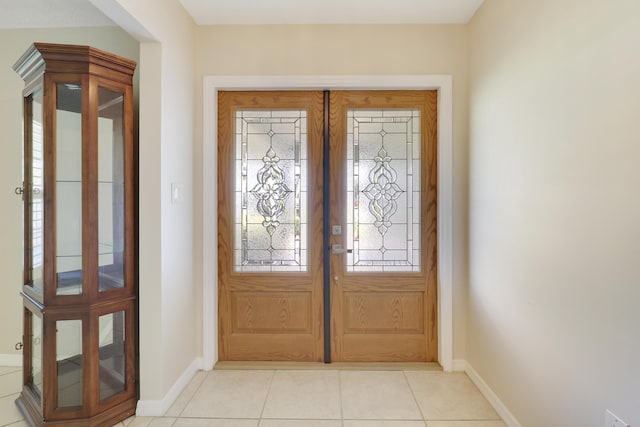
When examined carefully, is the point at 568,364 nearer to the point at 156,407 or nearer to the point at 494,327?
the point at 494,327

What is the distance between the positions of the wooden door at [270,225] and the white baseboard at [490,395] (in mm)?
1145

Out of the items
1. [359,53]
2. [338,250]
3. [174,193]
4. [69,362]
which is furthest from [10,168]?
[359,53]

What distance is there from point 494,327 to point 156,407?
7.26ft

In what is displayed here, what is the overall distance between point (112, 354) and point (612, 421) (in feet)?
8.16

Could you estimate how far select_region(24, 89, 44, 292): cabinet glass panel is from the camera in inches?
75.2

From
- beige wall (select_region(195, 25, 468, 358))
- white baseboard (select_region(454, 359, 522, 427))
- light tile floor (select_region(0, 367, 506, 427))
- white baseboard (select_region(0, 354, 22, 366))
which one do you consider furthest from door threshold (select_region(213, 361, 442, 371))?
white baseboard (select_region(0, 354, 22, 366))

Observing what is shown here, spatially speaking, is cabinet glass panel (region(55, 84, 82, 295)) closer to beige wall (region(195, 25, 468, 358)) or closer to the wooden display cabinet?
the wooden display cabinet

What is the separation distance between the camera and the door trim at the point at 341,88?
261 cm

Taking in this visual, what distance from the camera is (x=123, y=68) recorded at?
202 cm

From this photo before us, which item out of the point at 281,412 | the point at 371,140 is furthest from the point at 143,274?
the point at 371,140

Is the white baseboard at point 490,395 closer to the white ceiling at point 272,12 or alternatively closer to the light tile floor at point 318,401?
the light tile floor at point 318,401

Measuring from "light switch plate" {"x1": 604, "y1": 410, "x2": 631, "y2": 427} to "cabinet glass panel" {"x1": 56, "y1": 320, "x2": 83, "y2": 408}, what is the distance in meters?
2.54

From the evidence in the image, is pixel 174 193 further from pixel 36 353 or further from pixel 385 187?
pixel 385 187

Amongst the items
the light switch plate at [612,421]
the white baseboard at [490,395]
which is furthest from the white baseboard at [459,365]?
the light switch plate at [612,421]
